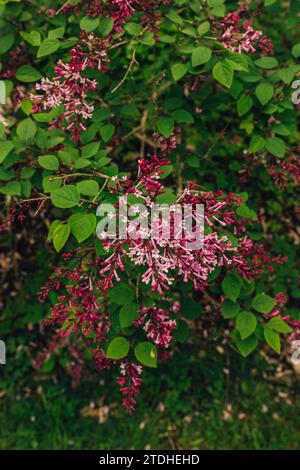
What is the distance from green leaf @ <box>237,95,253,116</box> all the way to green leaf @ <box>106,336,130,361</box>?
1128mm

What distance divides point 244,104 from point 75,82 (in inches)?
30.1

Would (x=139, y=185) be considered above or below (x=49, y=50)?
below

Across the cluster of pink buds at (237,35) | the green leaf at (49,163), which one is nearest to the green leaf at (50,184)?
the green leaf at (49,163)

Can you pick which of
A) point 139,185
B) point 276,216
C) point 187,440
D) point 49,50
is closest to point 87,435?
point 187,440

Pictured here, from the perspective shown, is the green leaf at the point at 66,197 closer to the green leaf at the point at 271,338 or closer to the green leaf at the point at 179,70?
the green leaf at the point at 179,70

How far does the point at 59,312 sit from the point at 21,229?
1.59m

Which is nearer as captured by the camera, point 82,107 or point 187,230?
point 187,230

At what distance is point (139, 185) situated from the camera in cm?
184

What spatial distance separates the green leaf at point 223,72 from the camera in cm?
205

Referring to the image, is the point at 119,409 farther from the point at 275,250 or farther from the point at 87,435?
the point at 275,250

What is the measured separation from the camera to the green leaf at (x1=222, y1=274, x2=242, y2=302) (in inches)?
83.6

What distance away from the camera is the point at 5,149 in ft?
6.83

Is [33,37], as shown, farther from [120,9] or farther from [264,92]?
[264,92]

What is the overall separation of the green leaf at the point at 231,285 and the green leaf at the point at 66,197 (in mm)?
724
